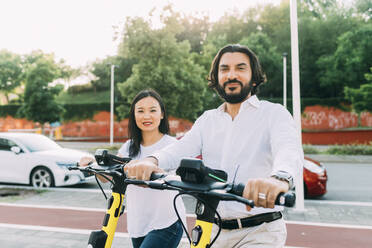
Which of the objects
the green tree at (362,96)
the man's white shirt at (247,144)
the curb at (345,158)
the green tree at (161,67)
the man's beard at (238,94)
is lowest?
the curb at (345,158)

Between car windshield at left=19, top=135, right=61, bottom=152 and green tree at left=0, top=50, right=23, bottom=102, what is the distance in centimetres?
4686

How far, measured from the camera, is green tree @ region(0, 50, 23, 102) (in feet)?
171

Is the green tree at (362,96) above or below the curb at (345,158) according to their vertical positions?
above

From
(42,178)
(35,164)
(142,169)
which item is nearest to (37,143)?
(35,164)

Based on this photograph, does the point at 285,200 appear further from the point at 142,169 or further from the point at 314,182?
the point at 314,182

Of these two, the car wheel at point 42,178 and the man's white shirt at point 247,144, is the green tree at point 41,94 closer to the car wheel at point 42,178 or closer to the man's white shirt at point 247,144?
the car wheel at point 42,178

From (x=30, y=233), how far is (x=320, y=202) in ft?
19.2

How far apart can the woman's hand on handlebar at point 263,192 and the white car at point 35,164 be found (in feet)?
27.3

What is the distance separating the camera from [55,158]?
30.3 ft

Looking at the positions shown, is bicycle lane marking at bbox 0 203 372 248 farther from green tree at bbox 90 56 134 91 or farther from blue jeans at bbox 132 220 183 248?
green tree at bbox 90 56 134 91

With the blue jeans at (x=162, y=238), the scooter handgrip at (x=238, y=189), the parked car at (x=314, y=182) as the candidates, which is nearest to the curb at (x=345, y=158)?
the parked car at (x=314, y=182)

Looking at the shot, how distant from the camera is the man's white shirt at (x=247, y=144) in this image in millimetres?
1911

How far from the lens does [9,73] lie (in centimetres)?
5272

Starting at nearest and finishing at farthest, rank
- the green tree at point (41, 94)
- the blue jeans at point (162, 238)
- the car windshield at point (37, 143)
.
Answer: the blue jeans at point (162, 238)
the car windshield at point (37, 143)
the green tree at point (41, 94)
